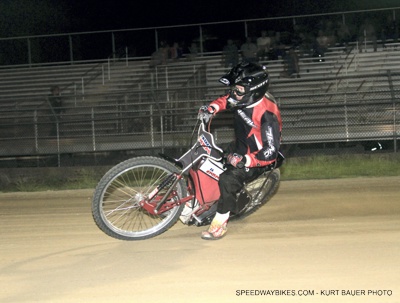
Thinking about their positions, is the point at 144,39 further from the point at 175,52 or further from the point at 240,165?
the point at 240,165

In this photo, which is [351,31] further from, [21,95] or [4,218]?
[4,218]

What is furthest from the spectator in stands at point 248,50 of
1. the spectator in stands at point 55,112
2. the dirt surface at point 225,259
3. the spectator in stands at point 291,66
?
the dirt surface at point 225,259

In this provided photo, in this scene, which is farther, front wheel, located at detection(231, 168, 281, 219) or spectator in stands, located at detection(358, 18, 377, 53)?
spectator in stands, located at detection(358, 18, 377, 53)

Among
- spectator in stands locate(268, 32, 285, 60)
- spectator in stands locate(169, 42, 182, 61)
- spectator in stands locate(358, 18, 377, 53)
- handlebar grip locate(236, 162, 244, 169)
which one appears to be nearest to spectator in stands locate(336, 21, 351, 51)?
spectator in stands locate(358, 18, 377, 53)

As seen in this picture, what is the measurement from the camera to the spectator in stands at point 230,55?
858 inches

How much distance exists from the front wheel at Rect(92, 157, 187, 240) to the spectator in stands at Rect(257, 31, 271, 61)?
14.8 metres

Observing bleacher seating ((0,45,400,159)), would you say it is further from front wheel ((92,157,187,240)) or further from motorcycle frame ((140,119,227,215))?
motorcycle frame ((140,119,227,215))

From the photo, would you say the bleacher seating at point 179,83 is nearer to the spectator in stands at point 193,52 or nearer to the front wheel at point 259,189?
the spectator in stands at point 193,52

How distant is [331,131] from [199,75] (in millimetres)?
6551

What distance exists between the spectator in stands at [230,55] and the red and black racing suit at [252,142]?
48.6 feet

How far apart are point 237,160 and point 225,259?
1.07m

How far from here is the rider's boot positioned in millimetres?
6910

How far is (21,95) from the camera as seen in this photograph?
22.4 metres

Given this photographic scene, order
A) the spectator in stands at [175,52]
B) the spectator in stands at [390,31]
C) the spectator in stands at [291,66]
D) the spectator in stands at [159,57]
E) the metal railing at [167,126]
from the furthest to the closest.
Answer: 1. the spectator in stands at [175,52]
2. the spectator in stands at [159,57]
3. the spectator in stands at [390,31]
4. the spectator in stands at [291,66]
5. the metal railing at [167,126]
